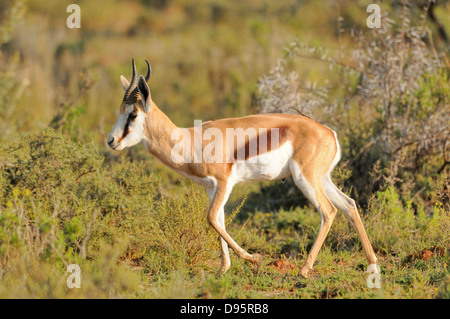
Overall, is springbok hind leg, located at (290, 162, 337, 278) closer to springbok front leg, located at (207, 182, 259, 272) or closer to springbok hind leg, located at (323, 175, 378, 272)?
springbok hind leg, located at (323, 175, 378, 272)

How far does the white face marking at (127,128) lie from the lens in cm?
570

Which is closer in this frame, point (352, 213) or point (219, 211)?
point (219, 211)

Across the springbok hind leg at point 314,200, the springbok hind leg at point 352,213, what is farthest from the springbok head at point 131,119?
the springbok hind leg at point 352,213

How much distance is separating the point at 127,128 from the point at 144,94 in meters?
0.42

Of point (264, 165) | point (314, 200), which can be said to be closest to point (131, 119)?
point (264, 165)

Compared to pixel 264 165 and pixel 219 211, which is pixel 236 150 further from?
pixel 219 211

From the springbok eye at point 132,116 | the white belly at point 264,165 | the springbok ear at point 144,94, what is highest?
the springbok ear at point 144,94

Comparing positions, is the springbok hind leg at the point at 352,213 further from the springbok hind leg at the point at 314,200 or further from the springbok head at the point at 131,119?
the springbok head at the point at 131,119

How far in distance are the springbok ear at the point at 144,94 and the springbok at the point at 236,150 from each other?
1 centimetres

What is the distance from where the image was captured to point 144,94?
221 inches

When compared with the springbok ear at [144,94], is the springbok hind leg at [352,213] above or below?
below

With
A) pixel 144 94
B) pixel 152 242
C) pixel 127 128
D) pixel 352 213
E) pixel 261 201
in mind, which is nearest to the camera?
pixel 144 94

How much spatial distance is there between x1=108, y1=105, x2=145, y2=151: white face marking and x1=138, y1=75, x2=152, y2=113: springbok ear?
0.10 metres

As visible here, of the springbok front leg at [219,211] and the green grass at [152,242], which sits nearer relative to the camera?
the green grass at [152,242]
